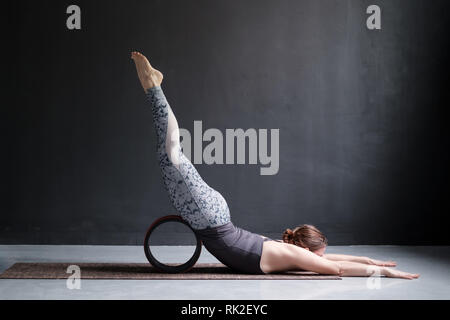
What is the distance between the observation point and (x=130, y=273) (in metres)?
3.62

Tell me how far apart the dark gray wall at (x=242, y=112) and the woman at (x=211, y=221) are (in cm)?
158

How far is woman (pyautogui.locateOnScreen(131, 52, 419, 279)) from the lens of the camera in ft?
11.4

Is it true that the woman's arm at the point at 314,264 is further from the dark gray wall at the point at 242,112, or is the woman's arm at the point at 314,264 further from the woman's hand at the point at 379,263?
the dark gray wall at the point at 242,112

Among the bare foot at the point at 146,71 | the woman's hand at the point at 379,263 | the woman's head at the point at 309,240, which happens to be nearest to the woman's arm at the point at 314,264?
the woman's head at the point at 309,240

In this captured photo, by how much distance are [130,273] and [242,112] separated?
2.05 meters

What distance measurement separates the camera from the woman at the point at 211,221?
11.4 feet

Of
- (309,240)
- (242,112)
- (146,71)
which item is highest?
(146,71)

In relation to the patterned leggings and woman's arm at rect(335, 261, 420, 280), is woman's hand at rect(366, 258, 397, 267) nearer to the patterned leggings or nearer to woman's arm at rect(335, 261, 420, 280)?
woman's arm at rect(335, 261, 420, 280)

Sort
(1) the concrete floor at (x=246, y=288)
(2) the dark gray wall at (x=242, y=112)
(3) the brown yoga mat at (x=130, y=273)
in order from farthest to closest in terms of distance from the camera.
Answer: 1. (2) the dark gray wall at (x=242, y=112)
2. (3) the brown yoga mat at (x=130, y=273)
3. (1) the concrete floor at (x=246, y=288)

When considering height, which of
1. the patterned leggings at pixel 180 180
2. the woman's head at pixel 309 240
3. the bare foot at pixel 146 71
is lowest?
the woman's head at pixel 309 240

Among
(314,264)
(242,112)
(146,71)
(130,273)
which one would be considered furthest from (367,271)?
(242,112)

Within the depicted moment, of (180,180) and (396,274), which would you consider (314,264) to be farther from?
(180,180)

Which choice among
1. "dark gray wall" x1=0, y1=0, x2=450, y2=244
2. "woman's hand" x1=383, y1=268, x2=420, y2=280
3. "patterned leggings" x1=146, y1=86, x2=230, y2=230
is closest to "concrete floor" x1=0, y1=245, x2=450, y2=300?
"woman's hand" x1=383, y1=268, x2=420, y2=280

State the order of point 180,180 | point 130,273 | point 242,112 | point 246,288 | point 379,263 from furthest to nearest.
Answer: point 242,112 → point 379,263 → point 130,273 → point 180,180 → point 246,288
